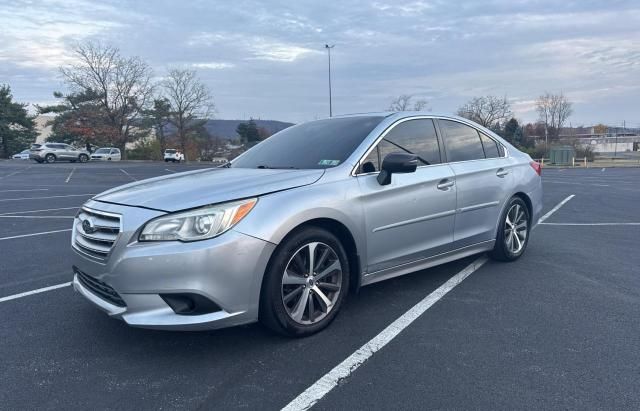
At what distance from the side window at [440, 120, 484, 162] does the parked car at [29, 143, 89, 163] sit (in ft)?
136

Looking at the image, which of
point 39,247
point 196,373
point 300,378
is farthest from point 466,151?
point 39,247

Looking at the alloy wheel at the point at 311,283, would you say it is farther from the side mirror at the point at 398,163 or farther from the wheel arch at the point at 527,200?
the wheel arch at the point at 527,200

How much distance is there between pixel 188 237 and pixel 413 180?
2.06 m

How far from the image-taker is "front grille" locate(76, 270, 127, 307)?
3139mm

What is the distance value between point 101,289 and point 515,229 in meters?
4.32

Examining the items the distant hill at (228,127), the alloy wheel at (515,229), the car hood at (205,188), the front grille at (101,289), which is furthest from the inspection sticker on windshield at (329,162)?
the distant hill at (228,127)

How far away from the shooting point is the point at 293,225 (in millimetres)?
3334

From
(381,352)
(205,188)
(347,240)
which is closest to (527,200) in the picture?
(347,240)

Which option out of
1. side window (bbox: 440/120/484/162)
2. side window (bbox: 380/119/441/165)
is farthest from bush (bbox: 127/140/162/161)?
side window (bbox: 380/119/441/165)

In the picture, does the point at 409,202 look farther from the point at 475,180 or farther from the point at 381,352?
the point at 381,352

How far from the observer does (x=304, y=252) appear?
11.4 ft

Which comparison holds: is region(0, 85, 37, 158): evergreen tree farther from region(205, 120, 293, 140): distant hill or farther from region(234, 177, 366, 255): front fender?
region(234, 177, 366, 255): front fender

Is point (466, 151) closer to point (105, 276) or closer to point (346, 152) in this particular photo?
point (346, 152)

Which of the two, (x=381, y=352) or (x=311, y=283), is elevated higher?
(x=311, y=283)
